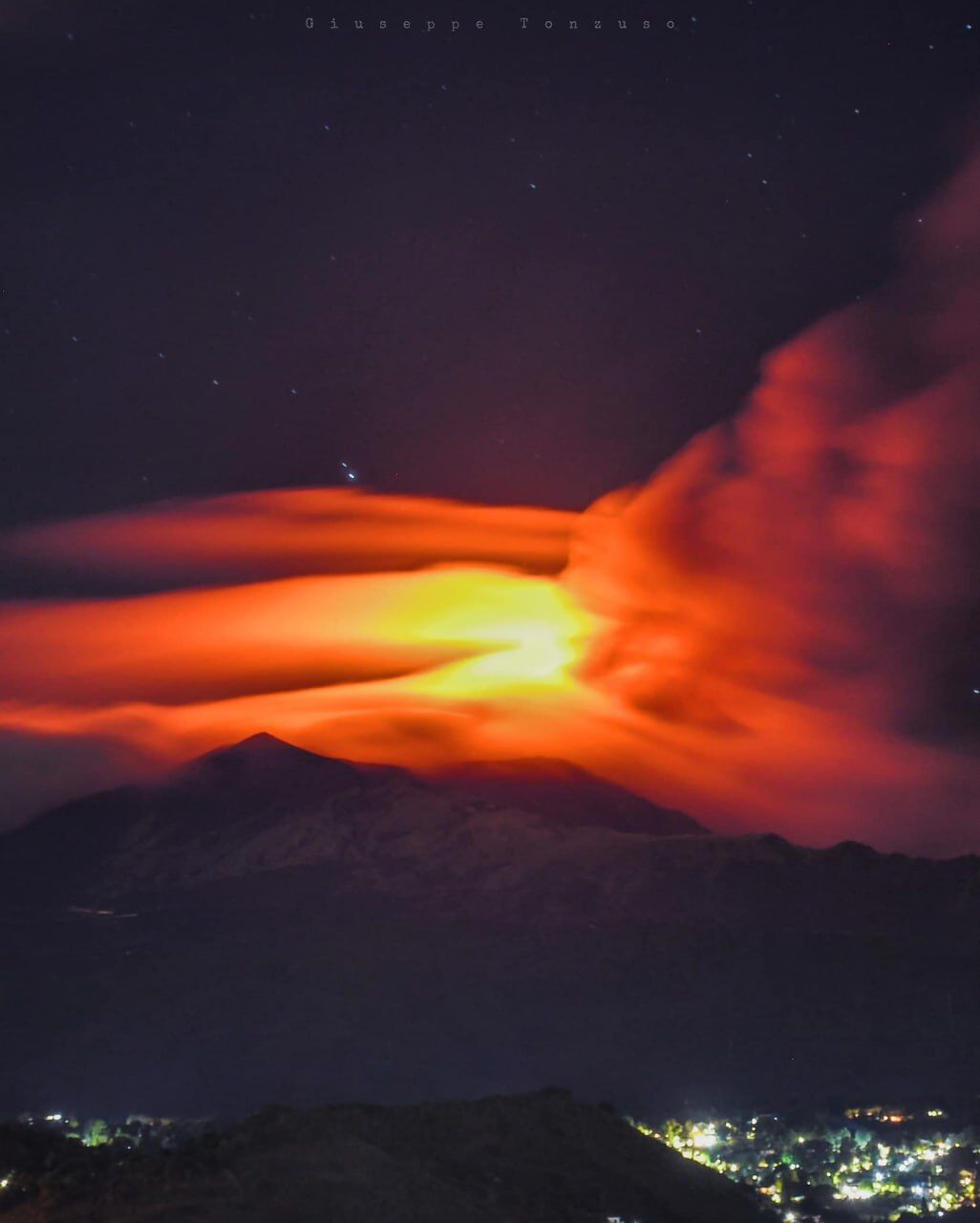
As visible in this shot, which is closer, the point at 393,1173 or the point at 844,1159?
the point at 393,1173

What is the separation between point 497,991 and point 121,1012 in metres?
43.8

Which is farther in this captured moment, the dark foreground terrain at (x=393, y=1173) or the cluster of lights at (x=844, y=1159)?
the cluster of lights at (x=844, y=1159)

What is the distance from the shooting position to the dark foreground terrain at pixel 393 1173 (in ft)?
158

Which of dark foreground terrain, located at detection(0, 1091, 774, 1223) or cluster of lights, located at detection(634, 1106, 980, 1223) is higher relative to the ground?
dark foreground terrain, located at detection(0, 1091, 774, 1223)

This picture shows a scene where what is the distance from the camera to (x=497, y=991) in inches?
7800

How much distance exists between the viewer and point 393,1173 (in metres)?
52.4

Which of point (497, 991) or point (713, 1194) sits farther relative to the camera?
point (497, 991)

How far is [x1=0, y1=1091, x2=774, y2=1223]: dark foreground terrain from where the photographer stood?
48.1 m

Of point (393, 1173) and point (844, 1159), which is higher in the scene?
point (393, 1173)

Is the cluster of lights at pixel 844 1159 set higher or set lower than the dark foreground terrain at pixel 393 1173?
lower

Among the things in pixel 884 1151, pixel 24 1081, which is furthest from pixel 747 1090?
pixel 24 1081

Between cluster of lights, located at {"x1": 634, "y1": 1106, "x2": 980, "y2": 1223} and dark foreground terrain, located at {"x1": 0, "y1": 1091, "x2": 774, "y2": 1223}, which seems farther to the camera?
cluster of lights, located at {"x1": 634, "y1": 1106, "x2": 980, "y2": 1223}

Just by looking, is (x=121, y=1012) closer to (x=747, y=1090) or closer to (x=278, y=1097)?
(x=278, y=1097)

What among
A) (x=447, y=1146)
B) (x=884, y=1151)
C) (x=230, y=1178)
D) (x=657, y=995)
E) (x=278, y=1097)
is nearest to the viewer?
(x=230, y=1178)
